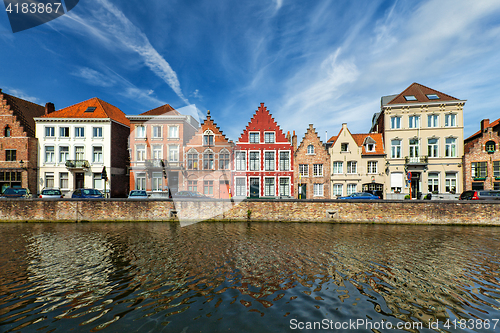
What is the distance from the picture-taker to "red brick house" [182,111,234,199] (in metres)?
33.8

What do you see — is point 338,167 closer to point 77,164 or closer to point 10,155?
point 77,164

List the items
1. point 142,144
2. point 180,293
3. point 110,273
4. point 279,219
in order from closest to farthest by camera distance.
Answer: point 180,293 < point 110,273 < point 279,219 < point 142,144

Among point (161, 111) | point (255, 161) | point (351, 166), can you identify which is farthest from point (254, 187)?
point (161, 111)

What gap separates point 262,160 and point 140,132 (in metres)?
20.1

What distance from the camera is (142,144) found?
34.8 m

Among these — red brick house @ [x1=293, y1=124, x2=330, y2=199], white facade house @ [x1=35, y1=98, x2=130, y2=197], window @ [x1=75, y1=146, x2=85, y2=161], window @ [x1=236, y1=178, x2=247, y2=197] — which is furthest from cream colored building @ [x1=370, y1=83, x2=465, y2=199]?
window @ [x1=75, y1=146, x2=85, y2=161]

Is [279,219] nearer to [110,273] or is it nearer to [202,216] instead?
[202,216]

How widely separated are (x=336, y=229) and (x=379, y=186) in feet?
56.8

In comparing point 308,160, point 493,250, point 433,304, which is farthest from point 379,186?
point 433,304

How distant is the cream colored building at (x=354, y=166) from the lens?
32.1 meters

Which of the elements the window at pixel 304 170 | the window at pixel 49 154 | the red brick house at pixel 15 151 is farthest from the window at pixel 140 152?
the window at pixel 304 170

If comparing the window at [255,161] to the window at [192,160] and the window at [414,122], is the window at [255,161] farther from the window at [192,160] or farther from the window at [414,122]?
the window at [414,122]

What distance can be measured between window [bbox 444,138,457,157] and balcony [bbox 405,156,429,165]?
3.16 metres

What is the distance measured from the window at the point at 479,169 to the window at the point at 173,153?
42.5 metres
